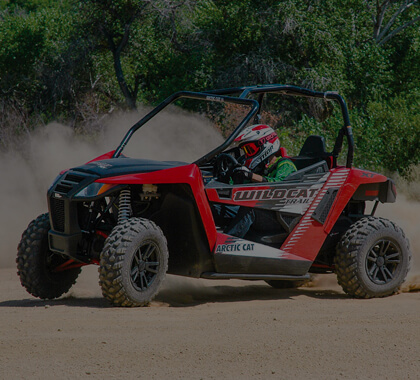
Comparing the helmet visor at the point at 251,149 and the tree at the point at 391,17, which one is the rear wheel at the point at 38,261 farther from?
the tree at the point at 391,17

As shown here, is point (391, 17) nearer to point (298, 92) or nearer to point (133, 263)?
point (298, 92)

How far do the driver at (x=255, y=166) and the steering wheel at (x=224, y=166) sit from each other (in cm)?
13

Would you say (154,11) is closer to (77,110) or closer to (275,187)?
(77,110)

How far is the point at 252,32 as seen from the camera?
22625 millimetres

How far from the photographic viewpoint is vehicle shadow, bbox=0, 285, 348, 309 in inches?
273

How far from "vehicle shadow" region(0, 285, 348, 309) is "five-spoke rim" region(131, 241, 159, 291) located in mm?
315

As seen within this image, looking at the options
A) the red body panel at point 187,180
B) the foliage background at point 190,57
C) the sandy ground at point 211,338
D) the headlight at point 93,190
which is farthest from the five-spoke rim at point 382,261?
the foliage background at point 190,57

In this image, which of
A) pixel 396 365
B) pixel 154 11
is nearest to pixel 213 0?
pixel 154 11

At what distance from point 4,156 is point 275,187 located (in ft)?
43.7

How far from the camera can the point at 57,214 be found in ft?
21.6

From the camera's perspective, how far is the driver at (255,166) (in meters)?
7.04

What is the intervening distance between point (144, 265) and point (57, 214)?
895 mm

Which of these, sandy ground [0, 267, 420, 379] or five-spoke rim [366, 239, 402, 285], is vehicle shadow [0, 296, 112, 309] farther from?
five-spoke rim [366, 239, 402, 285]

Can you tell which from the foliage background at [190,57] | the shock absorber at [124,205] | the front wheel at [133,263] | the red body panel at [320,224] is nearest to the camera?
the front wheel at [133,263]
